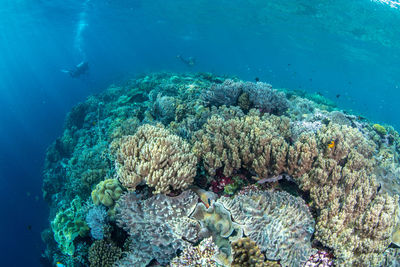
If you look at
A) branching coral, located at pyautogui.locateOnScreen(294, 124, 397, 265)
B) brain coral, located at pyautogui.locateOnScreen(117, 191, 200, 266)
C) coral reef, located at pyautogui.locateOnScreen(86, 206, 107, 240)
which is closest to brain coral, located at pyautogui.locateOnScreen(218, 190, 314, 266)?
branching coral, located at pyautogui.locateOnScreen(294, 124, 397, 265)

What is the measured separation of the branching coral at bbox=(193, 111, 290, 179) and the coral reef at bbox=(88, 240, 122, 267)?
2481 mm

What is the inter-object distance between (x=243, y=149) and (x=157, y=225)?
2209mm

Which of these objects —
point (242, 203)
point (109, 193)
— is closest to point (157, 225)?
point (242, 203)

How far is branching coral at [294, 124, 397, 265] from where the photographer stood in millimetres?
3330

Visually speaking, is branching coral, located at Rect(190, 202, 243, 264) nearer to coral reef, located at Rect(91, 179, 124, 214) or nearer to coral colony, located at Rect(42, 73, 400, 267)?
coral colony, located at Rect(42, 73, 400, 267)

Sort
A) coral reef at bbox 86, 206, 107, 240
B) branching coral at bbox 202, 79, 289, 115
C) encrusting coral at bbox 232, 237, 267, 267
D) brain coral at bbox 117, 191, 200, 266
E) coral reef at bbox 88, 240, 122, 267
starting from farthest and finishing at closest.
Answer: branching coral at bbox 202, 79, 289, 115
coral reef at bbox 86, 206, 107, 240
coral reef at bbox 88, 240, 122, 267
brain coral at bbox 117, 191, 200, 266
encrusting coral at bbox 232, 237, 267, 267

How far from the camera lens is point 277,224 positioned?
3.28 metres

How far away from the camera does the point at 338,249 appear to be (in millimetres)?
3260

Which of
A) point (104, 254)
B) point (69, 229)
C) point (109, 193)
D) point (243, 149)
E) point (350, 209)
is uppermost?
point (350, 209)

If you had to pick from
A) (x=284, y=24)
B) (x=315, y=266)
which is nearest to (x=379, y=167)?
(x=315, y=266)

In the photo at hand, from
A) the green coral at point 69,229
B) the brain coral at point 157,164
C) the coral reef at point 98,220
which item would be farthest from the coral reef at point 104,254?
the brain coral at point 157,164

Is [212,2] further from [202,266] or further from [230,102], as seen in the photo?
[202,266]

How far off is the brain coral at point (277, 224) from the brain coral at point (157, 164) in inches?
35.6

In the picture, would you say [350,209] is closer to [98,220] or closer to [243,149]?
[243,149]
